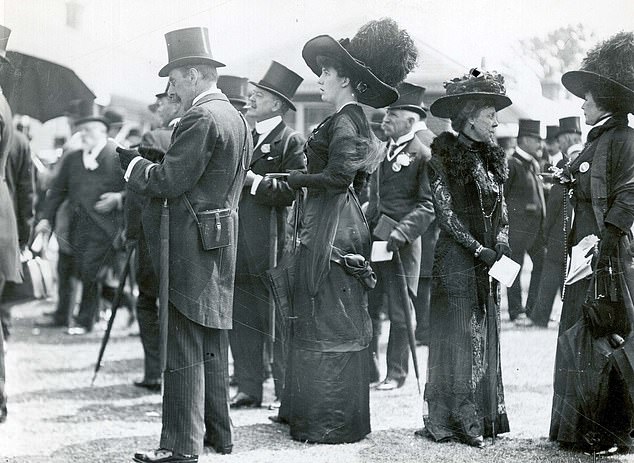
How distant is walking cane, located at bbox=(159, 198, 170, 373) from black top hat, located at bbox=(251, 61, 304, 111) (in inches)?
74.8

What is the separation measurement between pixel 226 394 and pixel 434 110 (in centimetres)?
219

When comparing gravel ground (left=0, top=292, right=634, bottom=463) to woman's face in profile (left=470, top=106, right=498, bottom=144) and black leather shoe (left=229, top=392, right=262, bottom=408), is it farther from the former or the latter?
woman's face in profile (left=470, top=106, right=498, bottom=144)

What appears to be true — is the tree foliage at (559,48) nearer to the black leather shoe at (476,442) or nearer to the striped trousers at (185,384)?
the black leather shoe at (476,442)

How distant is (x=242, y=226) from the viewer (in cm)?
616

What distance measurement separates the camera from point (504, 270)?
16.9 feet

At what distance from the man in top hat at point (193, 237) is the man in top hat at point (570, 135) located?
3521 mm

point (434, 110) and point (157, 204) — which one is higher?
point (434, 110)

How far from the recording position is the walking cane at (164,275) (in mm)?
4609

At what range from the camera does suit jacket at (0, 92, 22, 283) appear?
17.4 ft

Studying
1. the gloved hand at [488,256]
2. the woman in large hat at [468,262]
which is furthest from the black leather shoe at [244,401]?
the gloved hand at [488,256]

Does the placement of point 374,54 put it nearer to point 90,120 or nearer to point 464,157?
point 464,157

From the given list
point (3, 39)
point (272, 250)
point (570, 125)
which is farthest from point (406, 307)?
point (3, 39)

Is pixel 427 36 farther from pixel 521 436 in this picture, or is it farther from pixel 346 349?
pixel 521 436

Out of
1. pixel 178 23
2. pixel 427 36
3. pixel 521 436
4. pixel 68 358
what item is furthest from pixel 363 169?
pixel 68 358
